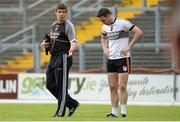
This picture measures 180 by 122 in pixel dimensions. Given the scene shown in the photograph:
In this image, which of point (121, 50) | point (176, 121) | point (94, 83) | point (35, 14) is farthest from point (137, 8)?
point (176, 121)

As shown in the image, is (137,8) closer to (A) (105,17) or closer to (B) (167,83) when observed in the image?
(B) (167,83)

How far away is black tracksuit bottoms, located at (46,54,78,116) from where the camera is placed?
10.4 metres

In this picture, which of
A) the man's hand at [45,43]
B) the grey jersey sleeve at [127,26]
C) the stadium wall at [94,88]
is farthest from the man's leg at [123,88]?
the stadium wall at [94,88]

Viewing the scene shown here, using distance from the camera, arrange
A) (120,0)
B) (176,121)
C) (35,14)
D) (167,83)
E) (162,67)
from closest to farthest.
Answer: (176,121), (167,83), (162,67), (120,0), (35,14)

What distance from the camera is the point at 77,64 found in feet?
70.3

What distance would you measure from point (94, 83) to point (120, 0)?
5307 millimetres

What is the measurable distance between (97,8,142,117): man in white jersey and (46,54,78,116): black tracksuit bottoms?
80 cm

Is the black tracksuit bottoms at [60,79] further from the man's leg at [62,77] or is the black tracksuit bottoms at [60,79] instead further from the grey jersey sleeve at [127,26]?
the grey jersey sleeve at [127,26]

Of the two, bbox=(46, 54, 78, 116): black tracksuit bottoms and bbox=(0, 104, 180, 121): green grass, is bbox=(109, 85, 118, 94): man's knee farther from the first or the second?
bbox=(46, 54, 78, 116): black tracksuit bottoms

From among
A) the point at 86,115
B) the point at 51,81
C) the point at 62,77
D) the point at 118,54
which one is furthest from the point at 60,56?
the point at 86,115

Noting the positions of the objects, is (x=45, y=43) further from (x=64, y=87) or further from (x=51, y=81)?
(x=64, y=87)

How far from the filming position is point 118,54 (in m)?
10.8

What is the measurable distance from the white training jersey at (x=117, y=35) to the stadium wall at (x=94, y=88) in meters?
6.87

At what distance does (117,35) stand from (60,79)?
125 centimetres
